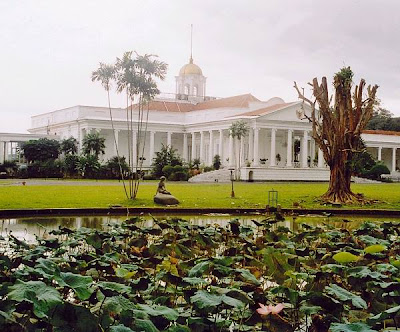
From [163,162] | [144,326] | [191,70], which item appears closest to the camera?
[144,326]

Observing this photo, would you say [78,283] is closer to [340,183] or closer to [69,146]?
[340,183]

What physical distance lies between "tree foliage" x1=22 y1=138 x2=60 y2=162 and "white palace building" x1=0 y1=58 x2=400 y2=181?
3.84 m

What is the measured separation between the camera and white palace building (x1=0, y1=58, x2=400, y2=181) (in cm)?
5394

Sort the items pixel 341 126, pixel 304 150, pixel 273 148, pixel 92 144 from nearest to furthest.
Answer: pixel 341 126 < pixel 92 144 < pixel 273 148 < pixel 304 150

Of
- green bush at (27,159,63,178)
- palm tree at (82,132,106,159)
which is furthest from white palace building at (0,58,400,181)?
green bush at (27,159,63,178)

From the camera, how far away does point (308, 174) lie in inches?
2007

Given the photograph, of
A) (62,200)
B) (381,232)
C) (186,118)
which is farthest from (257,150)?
(381,232)

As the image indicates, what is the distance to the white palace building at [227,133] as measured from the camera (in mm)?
53938

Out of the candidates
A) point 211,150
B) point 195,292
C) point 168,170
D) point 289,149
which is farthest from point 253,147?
point 195,292

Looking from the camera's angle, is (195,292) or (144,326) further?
(195,292)

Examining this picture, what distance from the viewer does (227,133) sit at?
58.8 metres

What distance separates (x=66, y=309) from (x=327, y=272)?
2607 mm

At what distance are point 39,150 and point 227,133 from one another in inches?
688

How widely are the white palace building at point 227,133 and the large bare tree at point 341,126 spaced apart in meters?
24.9
